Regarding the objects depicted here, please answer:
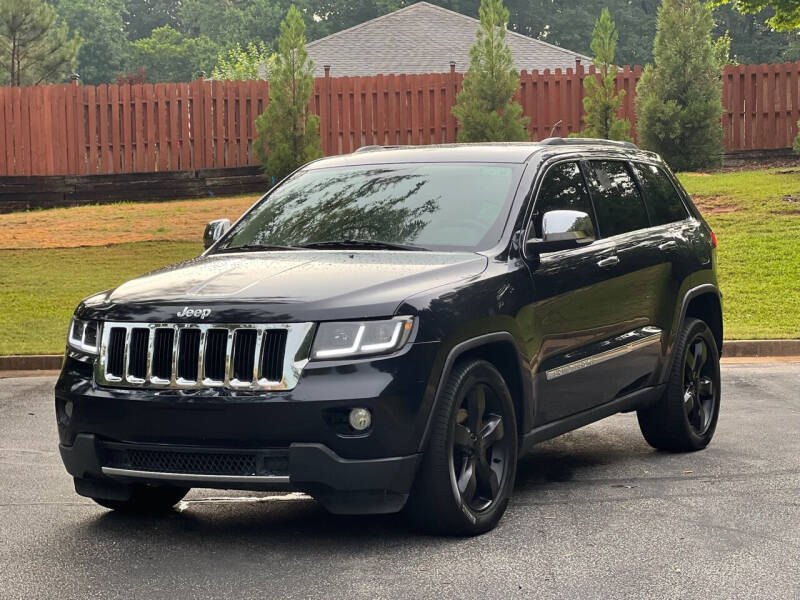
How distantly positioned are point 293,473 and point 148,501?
4.92 feet

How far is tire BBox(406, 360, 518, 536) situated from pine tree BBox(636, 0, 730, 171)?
2027cm

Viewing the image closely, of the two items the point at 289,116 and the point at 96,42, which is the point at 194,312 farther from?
the point at 96,42

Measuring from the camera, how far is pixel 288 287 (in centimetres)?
628

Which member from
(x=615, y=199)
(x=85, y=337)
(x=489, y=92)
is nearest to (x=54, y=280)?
(x=489, y=92)

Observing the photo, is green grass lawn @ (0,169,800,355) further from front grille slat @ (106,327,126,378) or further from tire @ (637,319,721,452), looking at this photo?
front grille slat @ (106,327,126,378)

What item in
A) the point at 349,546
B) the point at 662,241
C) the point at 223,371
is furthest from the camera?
the point at 662,241

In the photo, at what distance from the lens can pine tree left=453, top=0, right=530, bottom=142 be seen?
26.9 m

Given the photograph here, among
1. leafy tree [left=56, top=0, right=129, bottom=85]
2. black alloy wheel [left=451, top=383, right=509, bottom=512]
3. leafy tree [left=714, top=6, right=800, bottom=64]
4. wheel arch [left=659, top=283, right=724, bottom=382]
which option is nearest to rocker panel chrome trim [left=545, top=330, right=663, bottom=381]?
wheel arch [left=659, top=283, right=724, bottom=382]

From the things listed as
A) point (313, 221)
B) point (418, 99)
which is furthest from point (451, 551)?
point (418, 99)

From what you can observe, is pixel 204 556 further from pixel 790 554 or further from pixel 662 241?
pixel 662 241

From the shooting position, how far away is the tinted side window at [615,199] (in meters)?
8.08

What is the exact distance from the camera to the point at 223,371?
19.9 feet

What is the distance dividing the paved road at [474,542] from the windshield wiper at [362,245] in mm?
1347

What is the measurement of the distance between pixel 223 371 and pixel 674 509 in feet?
8.35
